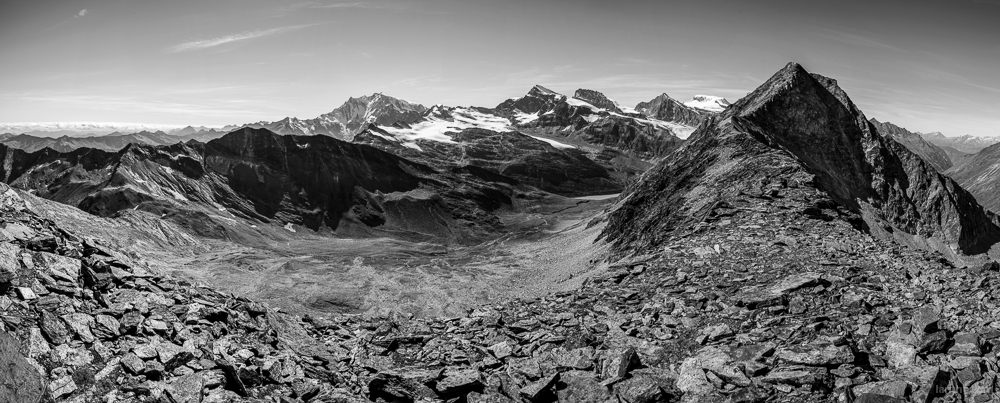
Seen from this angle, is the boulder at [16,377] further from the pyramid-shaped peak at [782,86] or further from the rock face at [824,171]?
the pyramid-shaped peak at [782,86]

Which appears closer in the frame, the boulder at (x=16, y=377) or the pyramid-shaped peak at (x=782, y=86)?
the boulder at (x=16, y=377)

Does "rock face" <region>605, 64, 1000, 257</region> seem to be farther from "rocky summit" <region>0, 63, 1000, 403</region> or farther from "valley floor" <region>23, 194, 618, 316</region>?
"rocky summit" <region>0, 63, 1000, 403</region>

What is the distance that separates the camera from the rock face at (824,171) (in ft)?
254

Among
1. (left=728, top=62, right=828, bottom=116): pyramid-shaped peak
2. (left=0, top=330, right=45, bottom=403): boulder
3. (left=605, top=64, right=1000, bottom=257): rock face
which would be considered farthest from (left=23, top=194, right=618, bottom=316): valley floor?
(left=728, top=62, right=828, bottom=116): pyramid-shaped peak

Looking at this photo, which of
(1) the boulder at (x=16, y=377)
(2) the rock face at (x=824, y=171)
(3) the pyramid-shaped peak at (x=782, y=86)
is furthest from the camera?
(3) the pyramid-shaped peak at (x=782, y=86)

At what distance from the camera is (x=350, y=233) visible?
19100 centimetres

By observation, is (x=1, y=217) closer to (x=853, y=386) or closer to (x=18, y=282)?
(x=18, y=282)

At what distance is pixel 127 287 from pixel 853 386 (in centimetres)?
3260

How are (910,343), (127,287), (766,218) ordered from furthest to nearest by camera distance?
(766,218), (127,287), (910,343)

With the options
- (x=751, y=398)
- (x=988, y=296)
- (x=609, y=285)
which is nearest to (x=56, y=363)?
(x=751, y=398)

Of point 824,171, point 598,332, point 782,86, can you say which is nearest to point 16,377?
point 598,332

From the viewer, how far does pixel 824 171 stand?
8694cm

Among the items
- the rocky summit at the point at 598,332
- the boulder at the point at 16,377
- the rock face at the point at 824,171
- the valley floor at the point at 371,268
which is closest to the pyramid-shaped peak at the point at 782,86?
the rock face at the point at 824,171

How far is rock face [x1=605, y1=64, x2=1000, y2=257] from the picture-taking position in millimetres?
77444
